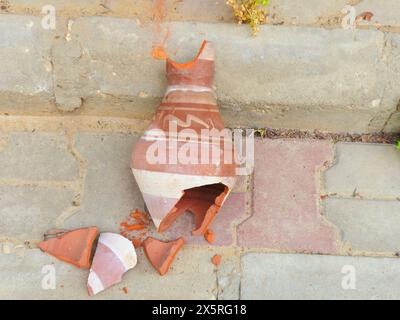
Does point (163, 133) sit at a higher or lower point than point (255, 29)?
lower

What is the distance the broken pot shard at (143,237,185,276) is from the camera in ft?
6.59

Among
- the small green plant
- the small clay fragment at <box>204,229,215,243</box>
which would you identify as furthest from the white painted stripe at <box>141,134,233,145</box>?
the small green plant

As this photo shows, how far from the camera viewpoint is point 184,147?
1.80 meters

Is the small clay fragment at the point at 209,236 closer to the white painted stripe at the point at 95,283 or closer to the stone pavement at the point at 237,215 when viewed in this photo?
the stone pavement at the point at 237,215

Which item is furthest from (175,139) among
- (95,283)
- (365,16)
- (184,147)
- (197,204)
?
(365,16)

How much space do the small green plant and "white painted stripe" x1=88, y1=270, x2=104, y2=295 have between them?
1.30 m

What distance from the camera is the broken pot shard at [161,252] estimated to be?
79.0 inches

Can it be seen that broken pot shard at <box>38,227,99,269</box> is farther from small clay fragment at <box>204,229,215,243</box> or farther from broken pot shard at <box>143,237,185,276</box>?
small clay fragment at <box>204,229,215,243</box>

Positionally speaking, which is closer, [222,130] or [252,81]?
[222,130]

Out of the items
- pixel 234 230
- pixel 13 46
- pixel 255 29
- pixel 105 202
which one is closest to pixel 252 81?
pixel 255 29
